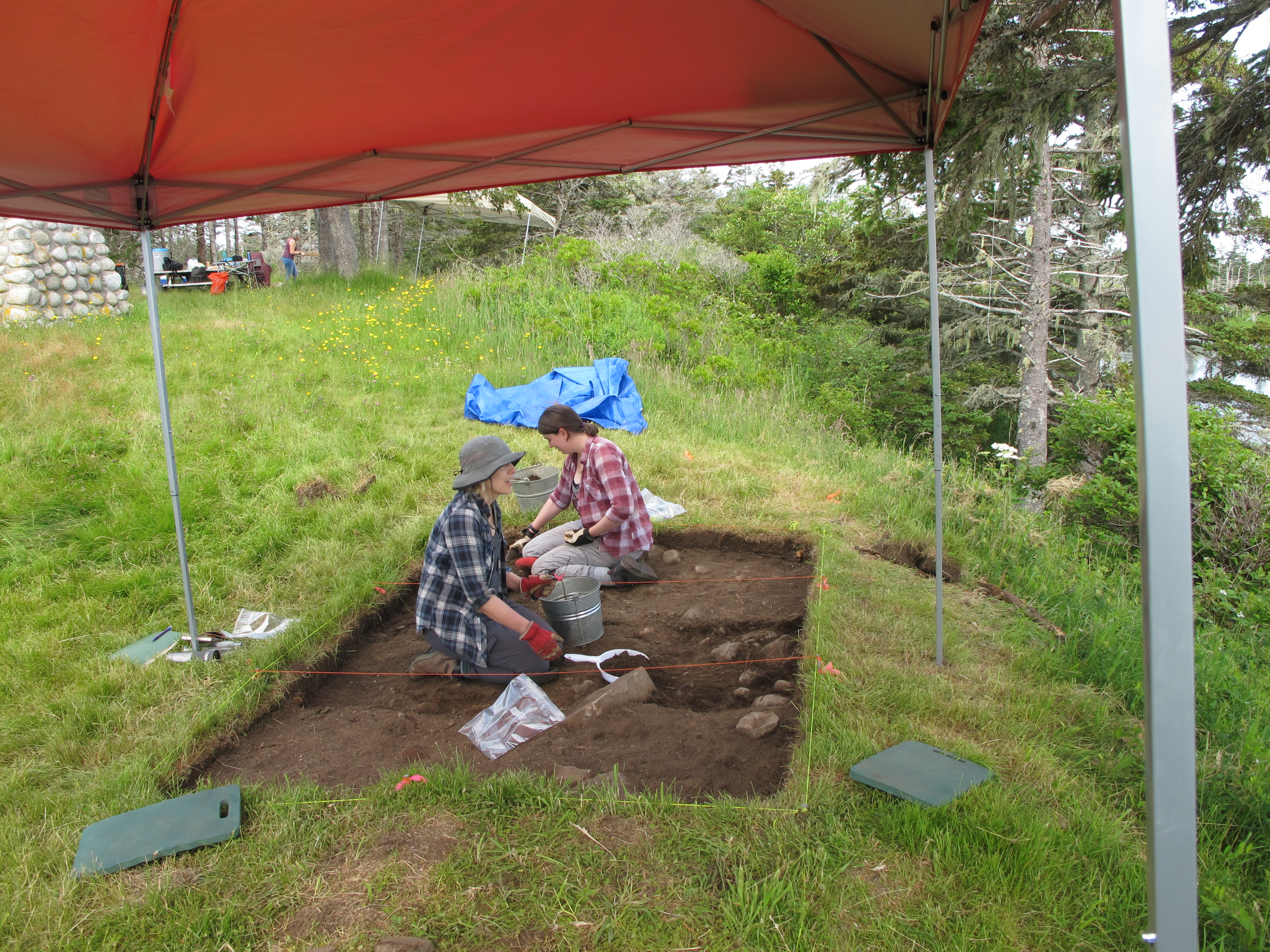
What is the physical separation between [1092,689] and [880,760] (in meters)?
1.16

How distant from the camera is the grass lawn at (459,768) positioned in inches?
83.0

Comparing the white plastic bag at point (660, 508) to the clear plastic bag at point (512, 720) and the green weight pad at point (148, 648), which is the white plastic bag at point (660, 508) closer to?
the clear plastic bag at point (512, 720)

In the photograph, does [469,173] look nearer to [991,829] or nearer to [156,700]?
[156,700]

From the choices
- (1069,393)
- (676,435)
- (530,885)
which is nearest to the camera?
(530,885)

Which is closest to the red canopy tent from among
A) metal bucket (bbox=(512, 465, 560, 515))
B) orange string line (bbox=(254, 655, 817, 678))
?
orange string line (bbox=(254, 655, 817, 678))

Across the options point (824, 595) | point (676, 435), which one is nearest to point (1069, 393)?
point (676, 435)

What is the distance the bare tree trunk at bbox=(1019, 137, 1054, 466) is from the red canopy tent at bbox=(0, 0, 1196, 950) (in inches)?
371

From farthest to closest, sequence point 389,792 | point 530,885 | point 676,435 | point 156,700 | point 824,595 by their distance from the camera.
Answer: point 676,435
point 824,595
point 156,700
point 389,792
point 530,885

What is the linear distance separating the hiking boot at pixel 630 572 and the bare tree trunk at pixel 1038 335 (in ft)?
28.6

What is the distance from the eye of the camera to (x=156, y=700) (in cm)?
338

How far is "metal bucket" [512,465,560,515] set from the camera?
18.4ft

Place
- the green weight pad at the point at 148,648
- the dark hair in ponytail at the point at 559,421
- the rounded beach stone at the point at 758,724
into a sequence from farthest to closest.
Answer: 1. the dark hair in ponytail at the point at 559,421
2. the green weight pad at the point at 148,648
3. the rounded beach stone at the point at 758,724

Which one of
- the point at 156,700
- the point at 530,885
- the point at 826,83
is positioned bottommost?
the point at 530,885

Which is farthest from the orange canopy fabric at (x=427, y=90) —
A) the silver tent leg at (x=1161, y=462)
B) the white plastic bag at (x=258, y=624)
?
the white plastic bag at (x=258, y=624)
